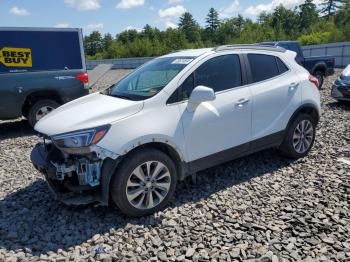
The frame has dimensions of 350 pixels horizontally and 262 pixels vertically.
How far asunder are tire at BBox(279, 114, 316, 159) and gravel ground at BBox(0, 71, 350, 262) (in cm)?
19

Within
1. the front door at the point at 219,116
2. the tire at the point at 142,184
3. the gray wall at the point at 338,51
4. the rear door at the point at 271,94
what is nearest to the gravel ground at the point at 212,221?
the tire at the point at 142,184

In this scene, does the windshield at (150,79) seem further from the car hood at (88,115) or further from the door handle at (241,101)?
the door handle at (241,101)

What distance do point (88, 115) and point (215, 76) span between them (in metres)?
1.66

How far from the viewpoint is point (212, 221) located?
3641 millimetres

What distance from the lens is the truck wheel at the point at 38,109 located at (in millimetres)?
7672

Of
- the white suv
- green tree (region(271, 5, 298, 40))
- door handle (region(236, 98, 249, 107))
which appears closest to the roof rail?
the white suv

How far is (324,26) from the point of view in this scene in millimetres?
59781

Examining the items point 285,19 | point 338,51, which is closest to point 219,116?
point 338,51

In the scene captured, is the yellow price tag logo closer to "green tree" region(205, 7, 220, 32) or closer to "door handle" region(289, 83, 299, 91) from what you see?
"door handle" region(289, 83, 299, 91)

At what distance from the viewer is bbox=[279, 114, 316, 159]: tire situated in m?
5.01

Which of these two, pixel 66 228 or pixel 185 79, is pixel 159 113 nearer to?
pixel 185 79

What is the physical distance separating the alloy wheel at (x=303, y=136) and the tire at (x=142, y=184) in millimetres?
2315

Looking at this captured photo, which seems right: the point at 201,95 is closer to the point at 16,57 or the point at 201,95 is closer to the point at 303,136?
the point at 303,136

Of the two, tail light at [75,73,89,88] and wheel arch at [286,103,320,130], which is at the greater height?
tail light at [75,73,89,88]
